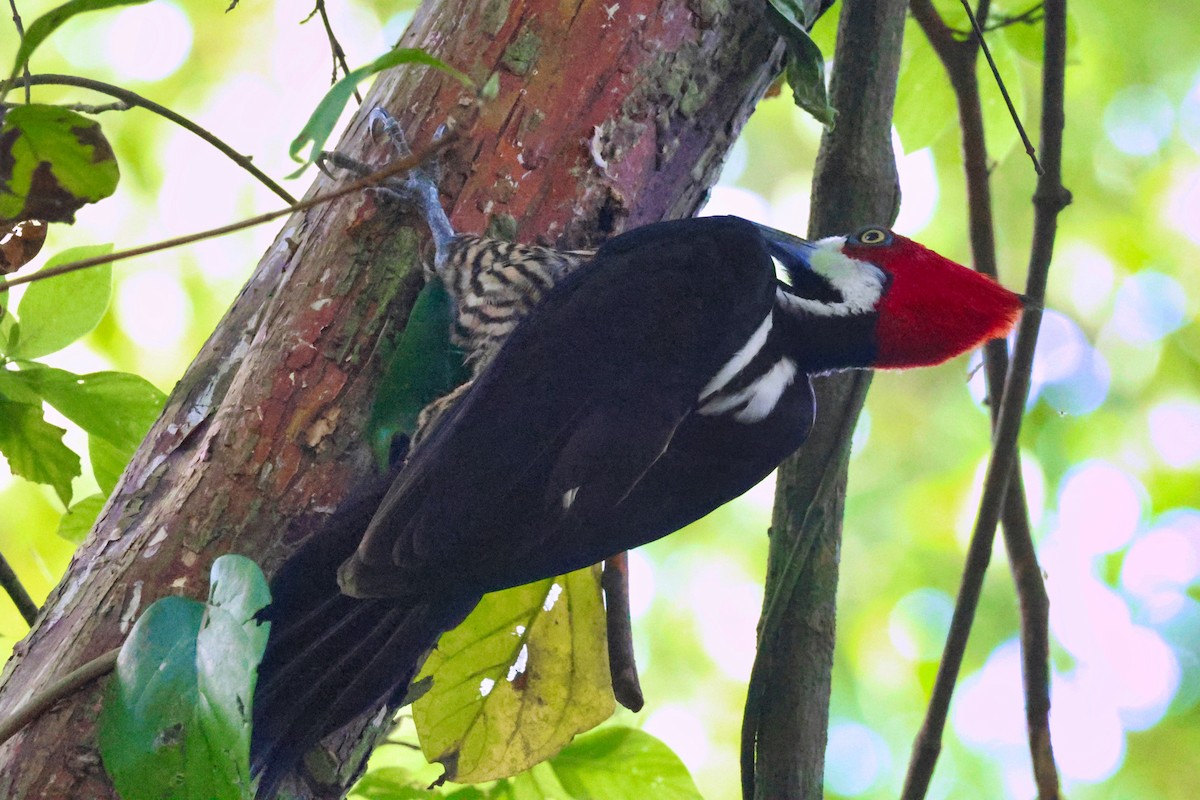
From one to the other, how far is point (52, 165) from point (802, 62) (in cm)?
106

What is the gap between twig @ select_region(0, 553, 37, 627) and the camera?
156 centimetres

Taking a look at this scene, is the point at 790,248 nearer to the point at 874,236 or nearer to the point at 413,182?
the point at 874,236

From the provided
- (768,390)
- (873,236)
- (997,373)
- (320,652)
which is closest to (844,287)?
(873,236)

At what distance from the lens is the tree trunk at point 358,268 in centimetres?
131

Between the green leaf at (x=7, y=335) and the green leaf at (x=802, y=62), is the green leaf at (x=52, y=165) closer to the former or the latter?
the green leaf at (x=7, y=335)

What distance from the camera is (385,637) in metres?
1.39

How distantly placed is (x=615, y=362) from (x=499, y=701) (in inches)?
23.3

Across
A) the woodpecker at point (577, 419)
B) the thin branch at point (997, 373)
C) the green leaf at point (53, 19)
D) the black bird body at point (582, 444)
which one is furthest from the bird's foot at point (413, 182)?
the thin branch at point (997, 373)

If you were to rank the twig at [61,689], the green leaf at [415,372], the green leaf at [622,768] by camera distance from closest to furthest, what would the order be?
the twig at [61,689] → the green leaf at [415,372] → the green leaf at [622,768]

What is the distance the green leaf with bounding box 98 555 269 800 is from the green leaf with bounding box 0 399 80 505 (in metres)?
0.58

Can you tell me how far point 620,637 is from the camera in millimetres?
1732

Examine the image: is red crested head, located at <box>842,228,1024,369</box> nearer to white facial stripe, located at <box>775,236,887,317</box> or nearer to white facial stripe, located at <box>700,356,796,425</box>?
white facial stripe, located at <box>775,236,887,317</box>

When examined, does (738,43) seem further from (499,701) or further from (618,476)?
(499,701)

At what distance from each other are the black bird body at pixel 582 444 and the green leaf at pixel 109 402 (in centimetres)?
43
